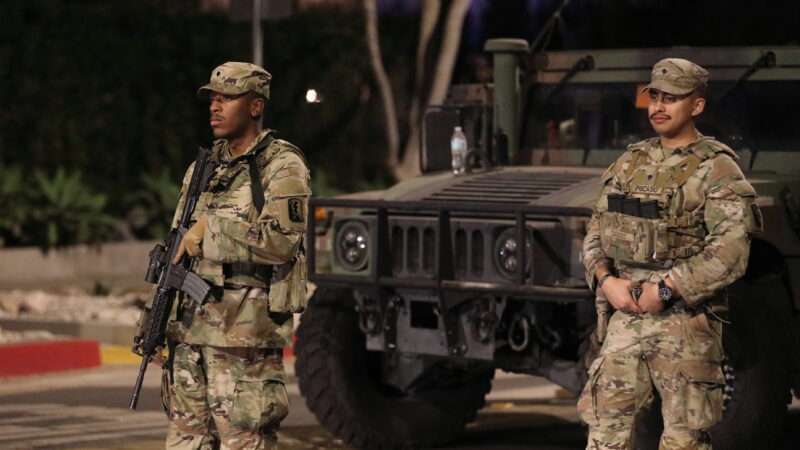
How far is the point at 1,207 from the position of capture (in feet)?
67.8

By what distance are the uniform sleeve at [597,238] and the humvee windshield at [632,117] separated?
2103mm

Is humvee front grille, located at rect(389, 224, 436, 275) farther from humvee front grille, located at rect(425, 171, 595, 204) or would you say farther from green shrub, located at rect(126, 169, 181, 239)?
green shrub, located at rect(126, 169, 181, 239)

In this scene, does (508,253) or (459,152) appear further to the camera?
(459,152)

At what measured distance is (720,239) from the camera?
7.96 m

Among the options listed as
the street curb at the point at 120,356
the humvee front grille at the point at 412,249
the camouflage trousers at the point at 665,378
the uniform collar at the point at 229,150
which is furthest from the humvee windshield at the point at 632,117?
the street curb at the point at 120,356

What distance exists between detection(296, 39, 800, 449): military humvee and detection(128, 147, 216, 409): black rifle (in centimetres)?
245

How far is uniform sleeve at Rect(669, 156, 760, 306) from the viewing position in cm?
793

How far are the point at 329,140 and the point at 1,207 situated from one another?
583 centimetres

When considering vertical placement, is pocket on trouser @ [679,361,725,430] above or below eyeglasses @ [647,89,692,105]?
below

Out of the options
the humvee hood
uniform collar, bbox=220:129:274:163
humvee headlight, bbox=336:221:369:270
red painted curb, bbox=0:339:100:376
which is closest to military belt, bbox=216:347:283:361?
uniform collar, bbox=220:129:274:163

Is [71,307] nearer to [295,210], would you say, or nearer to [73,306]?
[73,306]

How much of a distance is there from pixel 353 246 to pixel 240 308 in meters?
2.99

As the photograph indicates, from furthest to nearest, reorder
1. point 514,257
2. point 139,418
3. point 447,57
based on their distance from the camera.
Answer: point 447,57, point 139,418, point 514,257

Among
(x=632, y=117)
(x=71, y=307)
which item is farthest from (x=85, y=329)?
(x=632, y=117)
